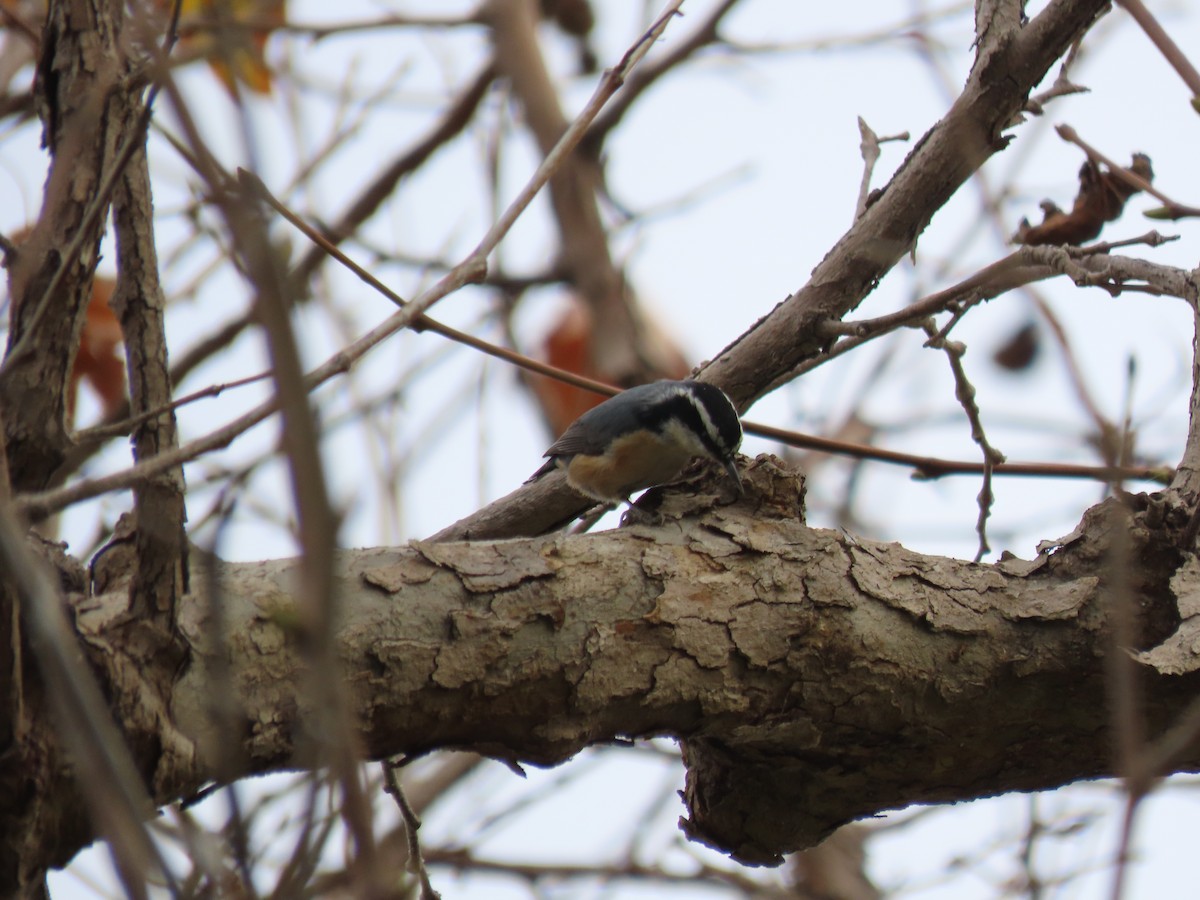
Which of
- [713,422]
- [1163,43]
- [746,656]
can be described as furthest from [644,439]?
[1163,43]

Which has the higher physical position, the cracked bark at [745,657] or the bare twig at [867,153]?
the bare twig at [867,153]

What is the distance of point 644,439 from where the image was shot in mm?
3873

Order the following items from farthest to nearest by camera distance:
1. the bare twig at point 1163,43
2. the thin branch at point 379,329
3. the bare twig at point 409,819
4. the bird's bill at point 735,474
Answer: the bird's bill at point 735,474
the bare twig at point 409,819
the bare twig at point 1163,43
the thin branch at point 379,329

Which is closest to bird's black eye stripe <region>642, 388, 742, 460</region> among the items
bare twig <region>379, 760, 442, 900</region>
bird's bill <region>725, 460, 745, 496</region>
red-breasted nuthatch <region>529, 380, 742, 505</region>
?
red-breasted nuthatch <region>529, 380, 742, 505</region>

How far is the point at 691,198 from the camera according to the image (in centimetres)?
630

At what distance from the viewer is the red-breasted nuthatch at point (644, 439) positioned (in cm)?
316

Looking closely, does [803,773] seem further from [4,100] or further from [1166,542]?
[4,100]

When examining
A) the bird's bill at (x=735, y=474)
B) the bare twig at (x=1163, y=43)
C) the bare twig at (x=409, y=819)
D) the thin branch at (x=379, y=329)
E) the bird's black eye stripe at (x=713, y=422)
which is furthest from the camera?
the bird's black eye stripe at (x=713, y=422)

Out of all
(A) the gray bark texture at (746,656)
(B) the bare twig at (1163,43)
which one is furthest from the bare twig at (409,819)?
(B) the bare twig at (1163,43)

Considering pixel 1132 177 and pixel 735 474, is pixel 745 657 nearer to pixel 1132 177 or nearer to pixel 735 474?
pixel 735 474

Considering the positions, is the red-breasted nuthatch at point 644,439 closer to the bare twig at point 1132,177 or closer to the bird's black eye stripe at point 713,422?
the bird's black eye stripe at point 713,422

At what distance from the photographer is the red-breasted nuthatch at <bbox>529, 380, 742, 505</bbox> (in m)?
3.16

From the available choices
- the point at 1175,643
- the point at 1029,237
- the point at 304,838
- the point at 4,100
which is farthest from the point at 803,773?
the point at 4,100

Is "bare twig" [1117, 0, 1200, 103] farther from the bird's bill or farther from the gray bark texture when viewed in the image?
the bird's bill
